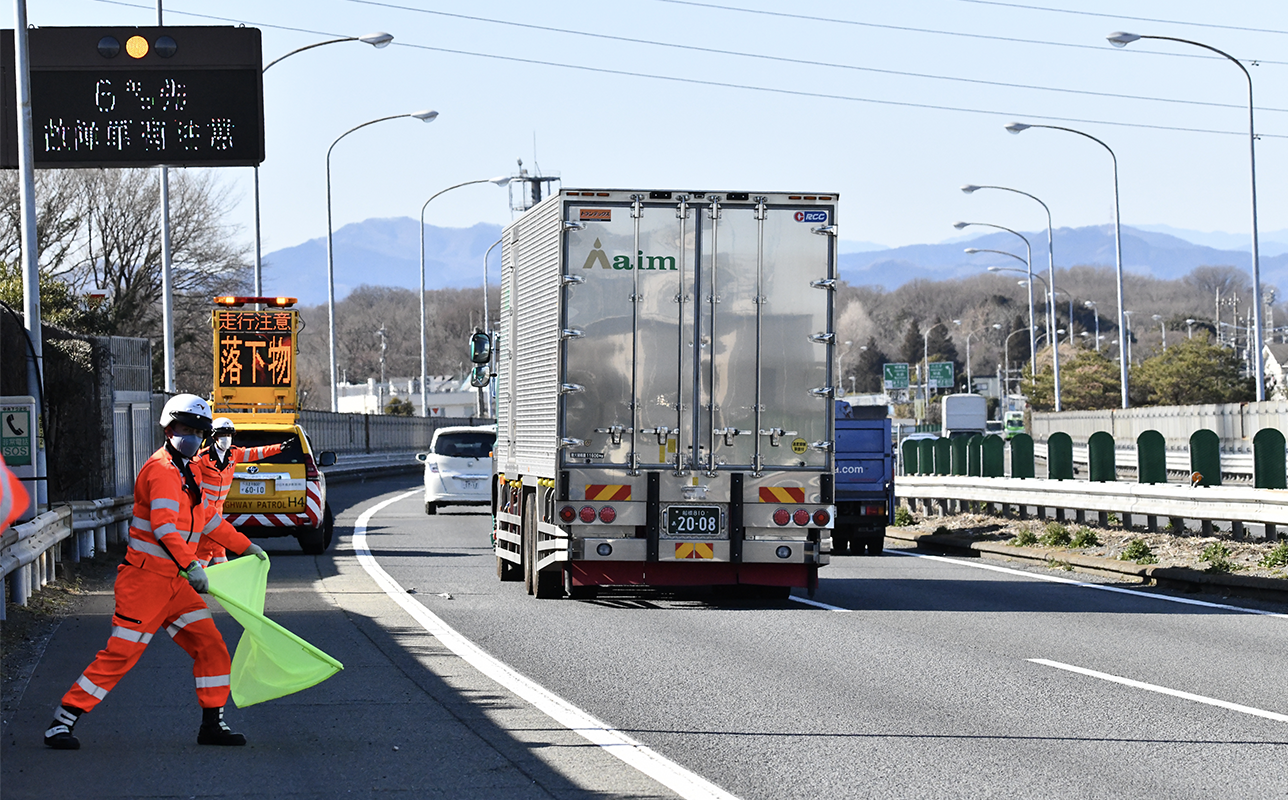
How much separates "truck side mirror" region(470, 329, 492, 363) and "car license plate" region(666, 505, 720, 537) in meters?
4.03

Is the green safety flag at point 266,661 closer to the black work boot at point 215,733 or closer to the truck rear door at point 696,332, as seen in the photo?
the black work boot at point 215,733

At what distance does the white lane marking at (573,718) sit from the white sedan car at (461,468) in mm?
14515

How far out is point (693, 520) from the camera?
1415 centimetres

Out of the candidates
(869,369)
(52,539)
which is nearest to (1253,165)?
(52,539)

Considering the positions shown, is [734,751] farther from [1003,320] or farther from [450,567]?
[1003,320]

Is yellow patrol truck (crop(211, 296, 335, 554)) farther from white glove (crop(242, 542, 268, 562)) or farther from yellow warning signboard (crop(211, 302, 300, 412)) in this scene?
white glove (crop(242, 542, 268, 562))

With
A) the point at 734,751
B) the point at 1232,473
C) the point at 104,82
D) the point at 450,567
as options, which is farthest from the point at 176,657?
the point at 1232,473

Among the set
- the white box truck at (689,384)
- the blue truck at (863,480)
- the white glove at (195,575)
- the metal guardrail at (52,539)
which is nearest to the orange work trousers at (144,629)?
the white glove at (195,575)

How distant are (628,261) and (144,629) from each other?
7.17 meters

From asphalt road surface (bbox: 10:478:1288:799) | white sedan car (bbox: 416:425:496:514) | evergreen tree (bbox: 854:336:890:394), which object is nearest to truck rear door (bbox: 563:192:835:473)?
asphalt road surface (bbox: 10:478:1288:799)

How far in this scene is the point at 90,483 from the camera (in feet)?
66.6

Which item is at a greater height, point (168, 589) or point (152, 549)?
point (152, 549)

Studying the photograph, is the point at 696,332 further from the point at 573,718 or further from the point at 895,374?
the point at 895,374

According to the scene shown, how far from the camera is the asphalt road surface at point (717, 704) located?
23.7 ft
